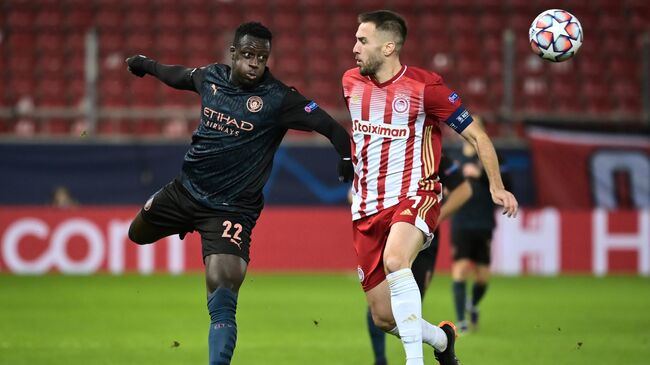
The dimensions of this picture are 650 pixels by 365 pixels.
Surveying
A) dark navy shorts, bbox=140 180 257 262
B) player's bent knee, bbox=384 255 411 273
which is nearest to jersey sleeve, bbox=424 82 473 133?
player's bent knee, bbox=384 255 411 273

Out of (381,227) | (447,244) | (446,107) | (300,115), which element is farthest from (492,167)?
(447,244)

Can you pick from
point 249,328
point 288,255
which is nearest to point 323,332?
point 249,328

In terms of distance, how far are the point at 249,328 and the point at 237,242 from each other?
4.43 m

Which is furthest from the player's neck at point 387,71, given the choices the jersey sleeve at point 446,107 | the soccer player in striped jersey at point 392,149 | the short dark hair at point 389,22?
the jersey sleeve at point 446,107

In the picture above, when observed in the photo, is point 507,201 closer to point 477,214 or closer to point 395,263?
point 395,263

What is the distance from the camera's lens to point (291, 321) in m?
11.7

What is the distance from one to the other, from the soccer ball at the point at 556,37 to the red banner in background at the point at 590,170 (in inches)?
448

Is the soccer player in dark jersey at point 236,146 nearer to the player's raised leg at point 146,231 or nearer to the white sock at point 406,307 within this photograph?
the player's raised leg at point 146,231

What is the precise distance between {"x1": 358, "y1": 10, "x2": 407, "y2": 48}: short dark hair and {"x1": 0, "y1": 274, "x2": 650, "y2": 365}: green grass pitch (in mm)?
2598

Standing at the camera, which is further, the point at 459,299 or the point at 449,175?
the point at 459,299

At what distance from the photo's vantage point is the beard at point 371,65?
267 inches

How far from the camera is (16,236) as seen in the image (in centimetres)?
1686

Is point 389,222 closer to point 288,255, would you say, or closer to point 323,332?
point 323,332

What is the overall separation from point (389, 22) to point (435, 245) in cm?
202
